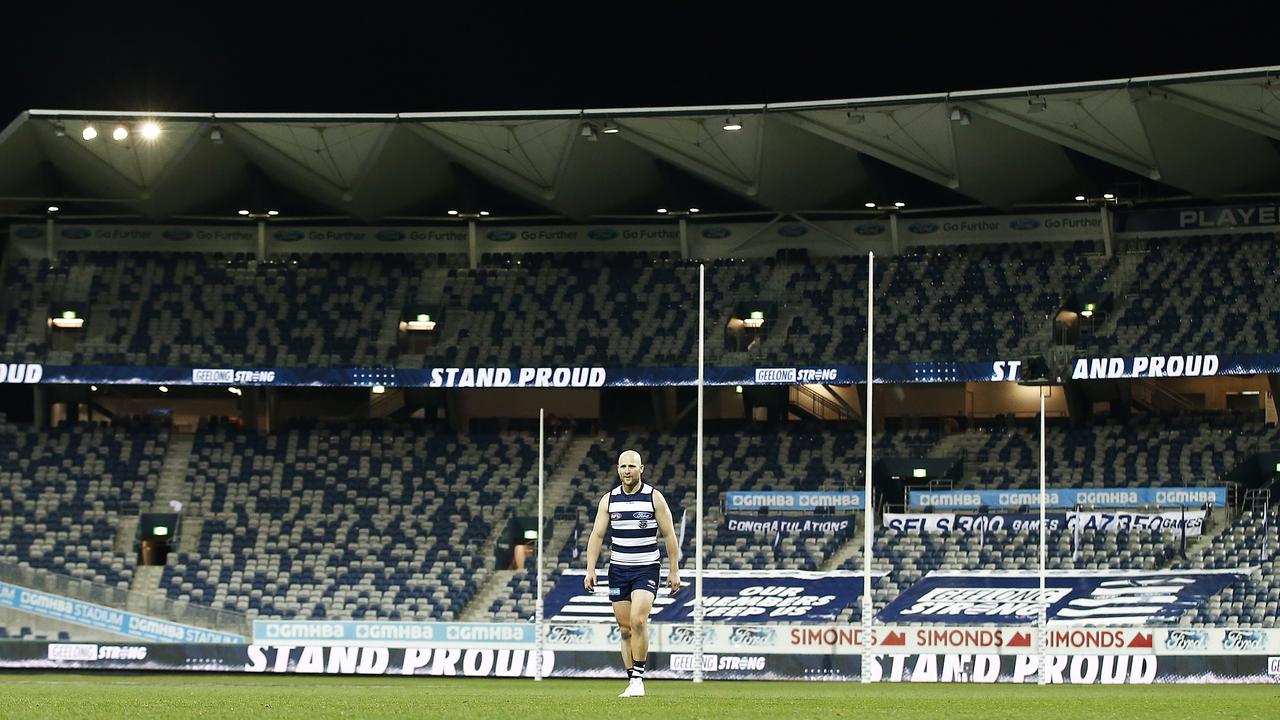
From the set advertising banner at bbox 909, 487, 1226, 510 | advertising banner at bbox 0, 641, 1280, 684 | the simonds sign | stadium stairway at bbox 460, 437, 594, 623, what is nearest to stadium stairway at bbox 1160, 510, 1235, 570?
advertising banner at bbox 909, 487, 1226, 510

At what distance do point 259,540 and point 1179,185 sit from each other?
77.4ft

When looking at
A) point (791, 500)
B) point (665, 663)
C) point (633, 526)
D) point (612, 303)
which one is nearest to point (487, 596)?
point (665, 663)

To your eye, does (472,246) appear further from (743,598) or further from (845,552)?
(743,598)

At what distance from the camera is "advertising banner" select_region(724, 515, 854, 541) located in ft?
139

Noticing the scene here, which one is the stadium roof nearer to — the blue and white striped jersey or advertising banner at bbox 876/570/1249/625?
advertising banner at bbox 876/570/1249/625

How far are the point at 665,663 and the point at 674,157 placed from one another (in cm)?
1390

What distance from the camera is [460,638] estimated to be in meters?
36.5

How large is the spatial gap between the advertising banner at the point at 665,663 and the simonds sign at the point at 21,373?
407 inches

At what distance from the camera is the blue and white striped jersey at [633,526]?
15.0 m

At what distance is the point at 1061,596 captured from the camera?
1481 inches

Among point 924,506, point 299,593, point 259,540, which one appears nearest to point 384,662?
point 299,593

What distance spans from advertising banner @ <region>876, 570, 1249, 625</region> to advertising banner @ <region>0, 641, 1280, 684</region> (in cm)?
236

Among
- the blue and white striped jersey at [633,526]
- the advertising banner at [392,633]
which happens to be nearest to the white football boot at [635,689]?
the blue and white striped jersey at [633,526]

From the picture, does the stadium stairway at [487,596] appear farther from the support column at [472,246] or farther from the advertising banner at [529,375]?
the support column at [472,246]
